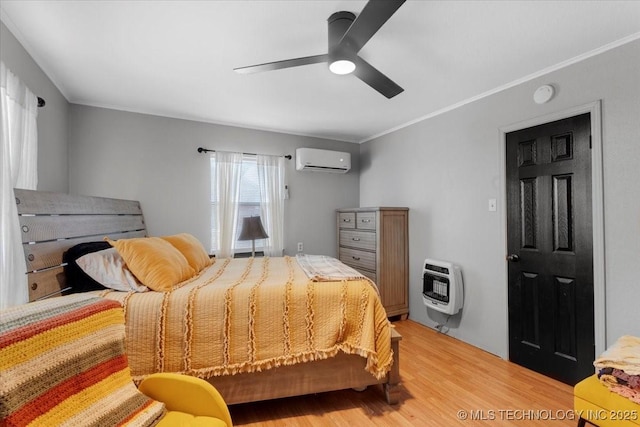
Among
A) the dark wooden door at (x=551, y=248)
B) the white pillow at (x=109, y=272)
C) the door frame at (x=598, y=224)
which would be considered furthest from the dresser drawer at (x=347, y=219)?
the white pillow at (x=109, y=272)

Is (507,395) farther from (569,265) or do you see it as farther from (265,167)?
(265,167)

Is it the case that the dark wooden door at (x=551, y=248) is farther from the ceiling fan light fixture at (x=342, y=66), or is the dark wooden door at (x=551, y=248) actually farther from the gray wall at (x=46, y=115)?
the gray wall at (x=46, y=115)

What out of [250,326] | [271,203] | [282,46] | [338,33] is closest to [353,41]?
[338,33]

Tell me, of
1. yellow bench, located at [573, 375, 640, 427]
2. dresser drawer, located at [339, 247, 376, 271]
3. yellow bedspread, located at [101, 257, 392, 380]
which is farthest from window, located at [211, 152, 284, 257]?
yellow bench, located at [573, 375, 640, 427]

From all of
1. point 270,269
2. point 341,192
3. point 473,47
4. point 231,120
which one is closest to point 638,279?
point 473,47

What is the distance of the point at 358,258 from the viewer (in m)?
3.74

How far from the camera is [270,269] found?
2402 millimetres

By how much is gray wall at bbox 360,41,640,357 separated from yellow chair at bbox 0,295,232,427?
255cm

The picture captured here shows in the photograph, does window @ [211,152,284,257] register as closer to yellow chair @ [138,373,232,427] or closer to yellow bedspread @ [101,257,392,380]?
yellow bedspread @ [101,257,392,380]

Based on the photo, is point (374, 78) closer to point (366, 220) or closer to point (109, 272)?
point (366, 220)

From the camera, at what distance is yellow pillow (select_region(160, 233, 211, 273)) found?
2383mm

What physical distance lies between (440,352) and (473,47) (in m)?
2.58

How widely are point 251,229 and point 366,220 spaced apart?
1446 millimetres

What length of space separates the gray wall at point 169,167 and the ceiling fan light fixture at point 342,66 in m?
2.23
